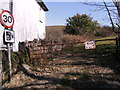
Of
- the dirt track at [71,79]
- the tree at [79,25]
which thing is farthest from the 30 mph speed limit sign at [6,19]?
the tree at [79,25]

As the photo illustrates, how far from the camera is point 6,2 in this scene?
5043mm

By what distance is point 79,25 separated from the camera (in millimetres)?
17750

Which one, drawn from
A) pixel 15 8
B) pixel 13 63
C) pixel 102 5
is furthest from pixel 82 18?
pixel 13 63

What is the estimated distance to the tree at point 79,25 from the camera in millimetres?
16734

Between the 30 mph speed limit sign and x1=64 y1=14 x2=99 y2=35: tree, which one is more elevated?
x1=64 y1=14 x2=99 y2=35: tree

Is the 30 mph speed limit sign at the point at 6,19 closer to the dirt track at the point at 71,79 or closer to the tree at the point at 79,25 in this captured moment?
the dirt track at the point at 71,79

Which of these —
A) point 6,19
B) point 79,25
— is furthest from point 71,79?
point 79,25

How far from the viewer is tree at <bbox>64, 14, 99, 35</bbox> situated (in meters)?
16.7

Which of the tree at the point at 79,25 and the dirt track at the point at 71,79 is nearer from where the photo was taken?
the dirt track at the point at 71,79

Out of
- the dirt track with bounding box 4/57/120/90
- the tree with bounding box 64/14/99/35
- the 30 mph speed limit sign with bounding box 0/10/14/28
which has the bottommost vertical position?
the dirt track with bounding box 4/57/120/90

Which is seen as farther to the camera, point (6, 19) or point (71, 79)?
point (71, 79)

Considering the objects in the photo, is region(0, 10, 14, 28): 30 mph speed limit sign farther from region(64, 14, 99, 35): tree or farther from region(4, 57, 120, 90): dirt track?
region(64, 14, 99, 35): tree

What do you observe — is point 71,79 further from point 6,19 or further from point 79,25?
point 79,25

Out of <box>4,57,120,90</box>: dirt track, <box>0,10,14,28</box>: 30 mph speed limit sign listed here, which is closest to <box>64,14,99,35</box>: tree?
<box>4,57,120,90</box>: dirt track
